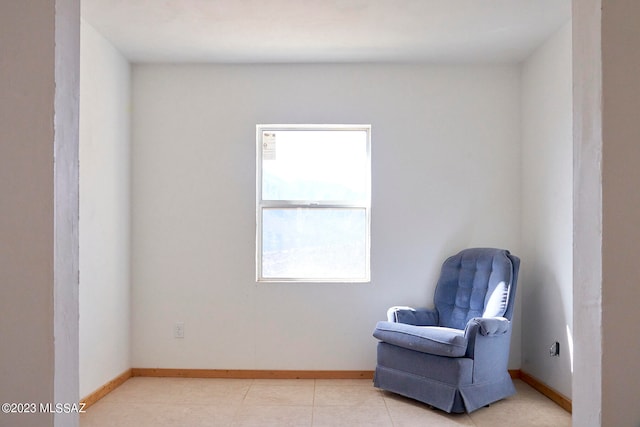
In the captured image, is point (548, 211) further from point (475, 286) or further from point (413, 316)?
point (413, 316)

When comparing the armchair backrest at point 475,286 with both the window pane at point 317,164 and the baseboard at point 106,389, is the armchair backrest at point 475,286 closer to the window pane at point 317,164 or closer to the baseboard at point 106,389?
the window pane at point 317,164

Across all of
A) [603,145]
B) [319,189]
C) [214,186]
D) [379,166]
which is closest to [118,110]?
[214,186]

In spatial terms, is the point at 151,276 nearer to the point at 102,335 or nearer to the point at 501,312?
the point at 102,335

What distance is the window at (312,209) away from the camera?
4371 millimetres

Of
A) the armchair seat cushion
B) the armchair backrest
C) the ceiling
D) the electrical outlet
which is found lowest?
the electrical outlet

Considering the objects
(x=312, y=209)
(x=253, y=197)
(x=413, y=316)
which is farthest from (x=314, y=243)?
(x=413, y=316)

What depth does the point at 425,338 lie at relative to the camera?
3467 mm

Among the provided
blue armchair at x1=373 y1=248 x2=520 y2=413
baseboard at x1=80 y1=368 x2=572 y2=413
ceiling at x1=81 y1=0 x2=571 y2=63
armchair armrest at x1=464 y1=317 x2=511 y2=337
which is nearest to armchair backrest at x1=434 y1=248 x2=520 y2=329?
blue armchair at x1=373 y1=248 x2=520 y2=413

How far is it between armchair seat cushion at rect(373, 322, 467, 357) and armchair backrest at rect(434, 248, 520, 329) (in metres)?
0.36

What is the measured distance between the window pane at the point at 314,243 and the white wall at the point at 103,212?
1.15 metres

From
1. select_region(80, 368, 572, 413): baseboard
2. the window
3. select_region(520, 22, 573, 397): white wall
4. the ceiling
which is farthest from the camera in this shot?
the window

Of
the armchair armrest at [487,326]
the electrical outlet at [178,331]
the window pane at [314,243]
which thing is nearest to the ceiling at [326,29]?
the window pane at [314,243]

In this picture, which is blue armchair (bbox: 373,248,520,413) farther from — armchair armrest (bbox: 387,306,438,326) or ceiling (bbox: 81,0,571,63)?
ceiling (bbox: 81,0,571,63)

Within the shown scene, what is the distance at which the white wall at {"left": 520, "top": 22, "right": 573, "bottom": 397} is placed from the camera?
348 centimetres
